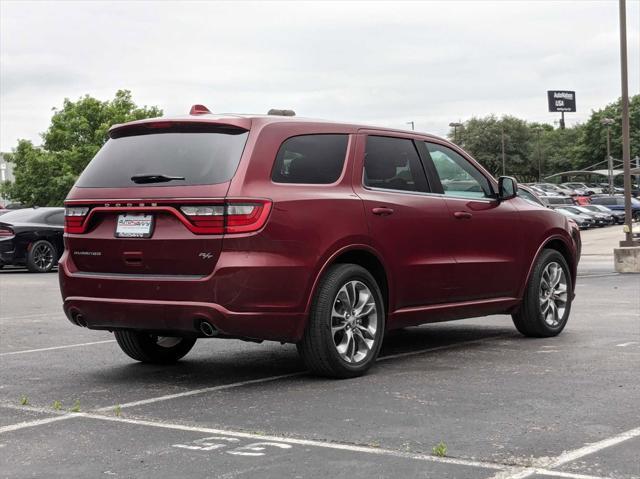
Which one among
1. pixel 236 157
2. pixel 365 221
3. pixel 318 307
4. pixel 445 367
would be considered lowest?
pixel 445 367

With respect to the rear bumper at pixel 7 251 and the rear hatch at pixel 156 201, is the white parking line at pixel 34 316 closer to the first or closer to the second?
the rear hatch at pixel 156 201

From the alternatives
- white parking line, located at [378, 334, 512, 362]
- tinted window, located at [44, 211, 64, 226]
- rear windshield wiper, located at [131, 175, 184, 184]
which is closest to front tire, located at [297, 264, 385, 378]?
white parking line, located at [378, 334, 512, 362]

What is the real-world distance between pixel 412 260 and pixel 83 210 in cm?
240

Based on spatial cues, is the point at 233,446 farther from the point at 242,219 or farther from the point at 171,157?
the point at 171,157

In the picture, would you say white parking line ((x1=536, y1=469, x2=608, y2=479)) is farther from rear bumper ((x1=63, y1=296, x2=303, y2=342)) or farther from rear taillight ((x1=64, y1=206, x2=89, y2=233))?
rear taillight ((x1=64, y1=206, x2=89, y2=233))

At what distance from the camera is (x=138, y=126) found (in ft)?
24.9

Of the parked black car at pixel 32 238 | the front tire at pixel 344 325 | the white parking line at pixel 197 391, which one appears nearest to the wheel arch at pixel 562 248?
the front tire at pixel 344 325

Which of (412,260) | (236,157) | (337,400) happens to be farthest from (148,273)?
(412,260)

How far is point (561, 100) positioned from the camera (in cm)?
18988

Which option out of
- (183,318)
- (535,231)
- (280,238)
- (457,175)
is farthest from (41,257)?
(280,238)

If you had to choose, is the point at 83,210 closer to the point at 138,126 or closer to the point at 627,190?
the point at 138,126

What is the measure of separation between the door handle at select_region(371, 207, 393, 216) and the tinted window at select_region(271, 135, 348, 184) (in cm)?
36

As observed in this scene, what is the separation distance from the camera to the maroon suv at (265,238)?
22.7ft

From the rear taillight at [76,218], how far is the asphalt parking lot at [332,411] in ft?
3.48
